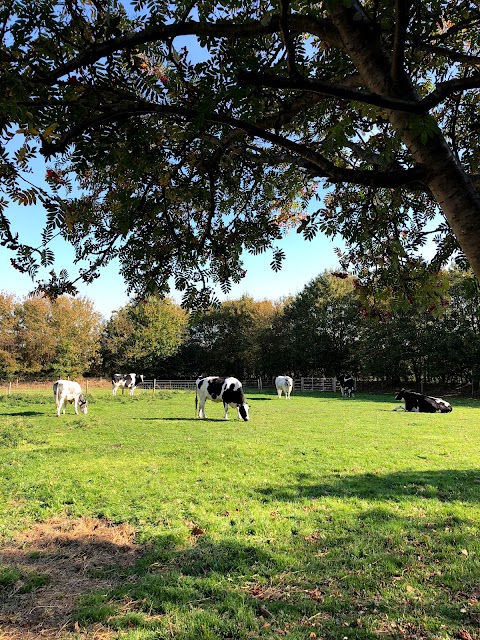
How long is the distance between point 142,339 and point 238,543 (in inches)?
1616

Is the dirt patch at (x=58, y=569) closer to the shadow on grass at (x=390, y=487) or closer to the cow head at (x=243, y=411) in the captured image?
the shadow on grass at (x=390, y=487)

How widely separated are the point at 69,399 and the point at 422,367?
32.2m

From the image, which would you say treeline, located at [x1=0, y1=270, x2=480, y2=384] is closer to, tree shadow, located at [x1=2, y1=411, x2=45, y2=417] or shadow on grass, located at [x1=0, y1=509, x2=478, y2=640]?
tree shadow, located at [x1=2, y1=411, x2=45, y2=417]

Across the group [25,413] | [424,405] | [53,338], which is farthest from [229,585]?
[53,338]

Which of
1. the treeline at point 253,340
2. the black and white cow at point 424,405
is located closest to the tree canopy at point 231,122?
the black and white cow at point 424,405

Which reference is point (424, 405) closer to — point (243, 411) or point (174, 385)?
point (243, 411)

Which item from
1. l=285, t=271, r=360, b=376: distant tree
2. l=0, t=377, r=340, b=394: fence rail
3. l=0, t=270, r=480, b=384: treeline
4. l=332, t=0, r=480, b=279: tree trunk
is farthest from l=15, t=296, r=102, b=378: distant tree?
l=332, t=0, r=480, b=279: tree trunk

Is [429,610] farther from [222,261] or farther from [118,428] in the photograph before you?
[118,428]

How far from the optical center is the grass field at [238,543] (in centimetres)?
314

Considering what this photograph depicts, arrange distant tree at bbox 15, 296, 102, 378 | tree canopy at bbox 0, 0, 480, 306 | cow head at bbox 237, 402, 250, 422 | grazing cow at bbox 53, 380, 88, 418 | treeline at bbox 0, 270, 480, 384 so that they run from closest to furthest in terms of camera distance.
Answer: tree canopy at bbox 0, 0, 480, 306 < cow head at bbox 237, 402, 250, 422 < grazing cow at bbox 53, 380, 88, 418 < treeline at bbox 0, 270, 480, 384 < distant tree at bbox 15, 296, 102, 378

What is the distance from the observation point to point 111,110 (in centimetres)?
260

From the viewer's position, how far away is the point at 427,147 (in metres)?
2.42

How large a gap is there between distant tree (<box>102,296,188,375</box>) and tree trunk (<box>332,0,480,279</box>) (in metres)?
35.1

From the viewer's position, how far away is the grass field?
3141 millimetres
